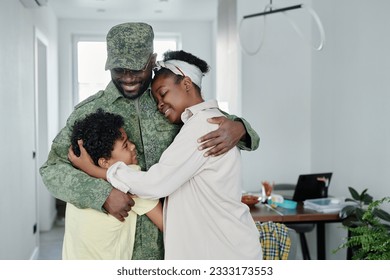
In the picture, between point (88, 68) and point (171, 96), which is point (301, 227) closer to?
point (171, 96)

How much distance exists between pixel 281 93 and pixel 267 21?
1.69ft

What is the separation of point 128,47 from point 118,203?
1.12 feet

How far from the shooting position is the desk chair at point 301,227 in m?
3.09

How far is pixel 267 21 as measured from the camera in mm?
3434

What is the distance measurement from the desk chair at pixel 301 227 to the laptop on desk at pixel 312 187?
0.27 metres

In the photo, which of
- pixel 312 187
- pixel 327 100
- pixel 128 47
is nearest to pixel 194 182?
pixel 128 47

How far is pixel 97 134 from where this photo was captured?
3.51ft

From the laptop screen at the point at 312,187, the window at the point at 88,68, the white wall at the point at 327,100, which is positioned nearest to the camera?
the white wall at the point at 327,100

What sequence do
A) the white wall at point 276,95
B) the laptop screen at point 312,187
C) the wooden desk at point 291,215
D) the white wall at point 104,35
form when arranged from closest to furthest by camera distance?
the wooden desk at point 291,215
the laptop screen at point 312,187
the white wall at point 276,95
the white wall at point 104,35

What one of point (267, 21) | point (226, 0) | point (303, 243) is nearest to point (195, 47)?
point (226, 0)

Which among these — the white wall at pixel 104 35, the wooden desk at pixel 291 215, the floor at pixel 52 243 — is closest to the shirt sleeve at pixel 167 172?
the wooden desk at pixel 291 215

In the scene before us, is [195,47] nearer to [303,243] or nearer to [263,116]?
[263,116]

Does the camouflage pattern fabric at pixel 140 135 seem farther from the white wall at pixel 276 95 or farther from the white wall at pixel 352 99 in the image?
the white wall at pixel 276 95

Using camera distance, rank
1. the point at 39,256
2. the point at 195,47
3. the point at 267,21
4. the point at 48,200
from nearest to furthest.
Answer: the point at 267,21
the point at 39,256
the point at 48,200
the point at 195,47
